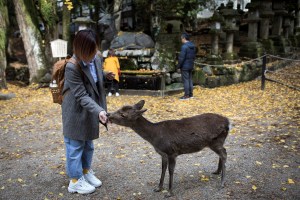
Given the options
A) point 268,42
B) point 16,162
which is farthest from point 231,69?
point 16,162

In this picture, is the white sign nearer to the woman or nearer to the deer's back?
the woman

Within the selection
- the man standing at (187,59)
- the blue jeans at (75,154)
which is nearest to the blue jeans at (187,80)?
the man standing at (187,59)

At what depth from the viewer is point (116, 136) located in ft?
21.5

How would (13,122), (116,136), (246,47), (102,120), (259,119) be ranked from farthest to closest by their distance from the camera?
(246,47)
(13,122)
(259,119)
(116,136)
(102,120)

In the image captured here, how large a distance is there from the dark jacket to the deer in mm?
5901

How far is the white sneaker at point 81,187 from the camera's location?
13.0ft

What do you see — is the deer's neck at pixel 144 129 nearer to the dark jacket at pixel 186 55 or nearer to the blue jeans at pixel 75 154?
the blue jeans at pixel 75 154

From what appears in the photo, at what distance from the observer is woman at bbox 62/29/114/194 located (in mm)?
3436

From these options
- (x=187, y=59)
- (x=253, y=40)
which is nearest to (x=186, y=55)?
(x=187, y=59)

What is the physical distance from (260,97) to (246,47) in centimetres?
542

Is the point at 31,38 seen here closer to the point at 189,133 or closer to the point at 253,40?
the point at 253,40

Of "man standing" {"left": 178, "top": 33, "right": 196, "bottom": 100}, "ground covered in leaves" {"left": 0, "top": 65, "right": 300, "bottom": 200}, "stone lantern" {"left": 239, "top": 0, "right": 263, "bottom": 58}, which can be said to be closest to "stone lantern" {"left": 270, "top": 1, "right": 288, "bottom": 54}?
"stone lantern" {"left": 239, "top": 0, "right": 263, "bottom": 58}

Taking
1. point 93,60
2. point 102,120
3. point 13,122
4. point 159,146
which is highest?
point 93,60

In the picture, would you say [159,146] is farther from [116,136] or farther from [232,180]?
[116,136]
